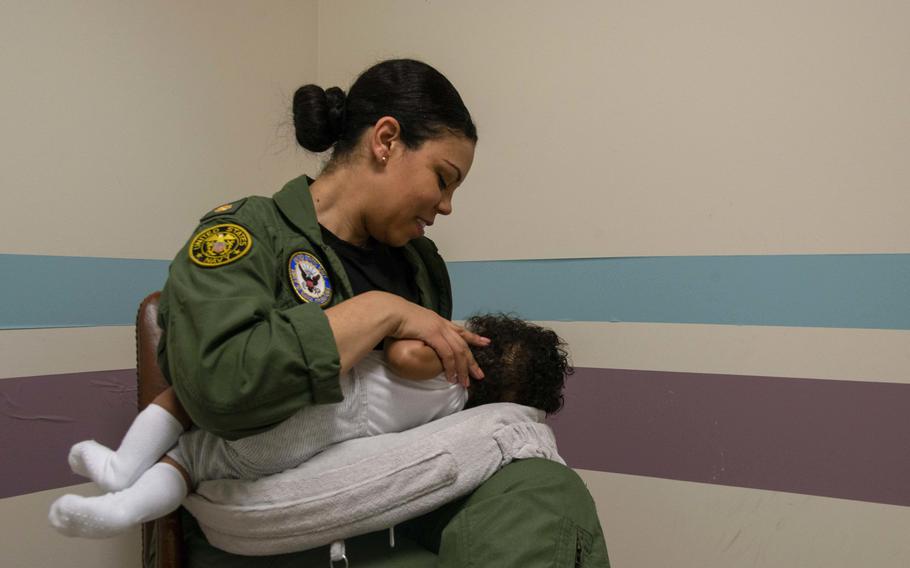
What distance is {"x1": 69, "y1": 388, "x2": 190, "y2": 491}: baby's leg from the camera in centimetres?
113

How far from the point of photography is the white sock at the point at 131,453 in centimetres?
113

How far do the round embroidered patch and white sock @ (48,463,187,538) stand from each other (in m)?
0.33

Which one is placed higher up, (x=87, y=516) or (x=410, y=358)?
(x=410, y=358)

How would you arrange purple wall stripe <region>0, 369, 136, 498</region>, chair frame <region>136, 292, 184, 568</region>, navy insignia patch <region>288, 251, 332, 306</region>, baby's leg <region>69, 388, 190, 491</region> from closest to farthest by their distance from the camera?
baby's leg <region>69, 388, 190, 491</region>
navy insignia patch <region>288, 251, 332, 306</region>
chair frame <region>136, 292, 184, 568</region>
purple wall stripe <region>0, 369, 136, 498</region>

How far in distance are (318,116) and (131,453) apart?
698 mm

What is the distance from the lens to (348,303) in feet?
3.84

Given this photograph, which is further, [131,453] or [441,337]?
[441,337]

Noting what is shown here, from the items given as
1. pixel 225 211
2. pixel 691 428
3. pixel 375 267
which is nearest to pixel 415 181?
pixel 375 267

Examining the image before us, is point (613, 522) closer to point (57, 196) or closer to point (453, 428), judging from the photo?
point (453, 428)

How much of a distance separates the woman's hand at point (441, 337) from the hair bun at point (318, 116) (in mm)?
426

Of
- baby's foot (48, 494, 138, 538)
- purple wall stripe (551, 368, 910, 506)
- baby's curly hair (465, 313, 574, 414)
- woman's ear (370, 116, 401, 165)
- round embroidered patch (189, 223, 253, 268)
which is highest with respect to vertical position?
woman's ear (370, 116, 401, 165)

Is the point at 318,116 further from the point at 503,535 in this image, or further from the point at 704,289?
the point at 704,289

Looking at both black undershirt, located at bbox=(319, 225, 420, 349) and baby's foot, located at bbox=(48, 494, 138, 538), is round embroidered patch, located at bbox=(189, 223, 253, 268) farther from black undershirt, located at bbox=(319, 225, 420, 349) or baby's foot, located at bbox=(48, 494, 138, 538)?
baby's foot, located at bbox=(48, 494, 138, 538)

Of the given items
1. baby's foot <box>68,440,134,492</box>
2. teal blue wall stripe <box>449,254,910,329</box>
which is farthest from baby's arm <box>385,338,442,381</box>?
teal blue wall stripe <box>449,254,910,329</box>
